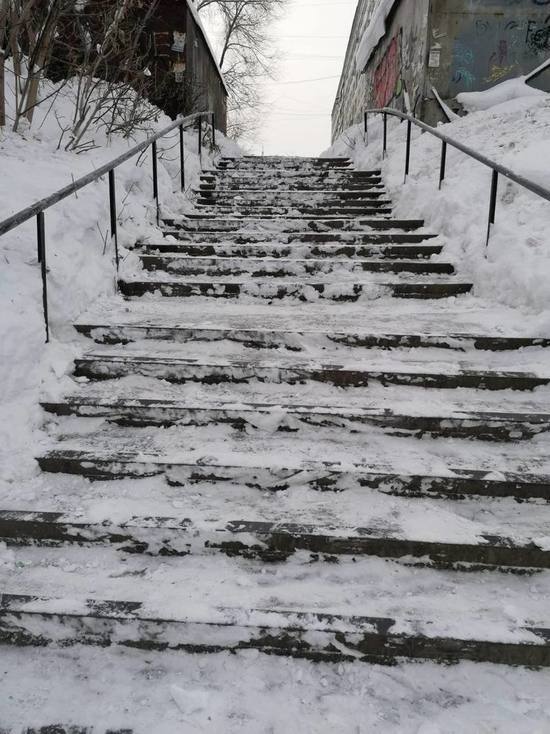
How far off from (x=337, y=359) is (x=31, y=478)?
187 cm

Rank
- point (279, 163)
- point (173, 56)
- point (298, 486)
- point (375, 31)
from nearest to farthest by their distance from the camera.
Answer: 1. point (298, 486)
2. point (279, 163)
3. point (173, 56)
4. point (375, 31)

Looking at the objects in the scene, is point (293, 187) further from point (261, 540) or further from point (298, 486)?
point (261, 540)

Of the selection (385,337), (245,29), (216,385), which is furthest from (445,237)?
(245,29)

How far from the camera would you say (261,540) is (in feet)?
7.44

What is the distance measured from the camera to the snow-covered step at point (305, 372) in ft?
10.1

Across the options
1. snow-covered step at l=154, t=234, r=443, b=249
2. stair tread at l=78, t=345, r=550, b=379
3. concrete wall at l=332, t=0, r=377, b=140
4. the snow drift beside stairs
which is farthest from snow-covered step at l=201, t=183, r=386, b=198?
concrete wall at l=332, t=0, r=377, b=140

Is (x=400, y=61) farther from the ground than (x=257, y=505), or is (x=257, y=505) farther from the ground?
(x=400, y=61)

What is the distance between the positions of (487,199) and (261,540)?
13.8 feet

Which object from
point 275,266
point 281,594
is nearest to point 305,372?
point 281,594

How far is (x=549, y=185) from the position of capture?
4.75 metres

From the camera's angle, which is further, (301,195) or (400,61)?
(400,61)

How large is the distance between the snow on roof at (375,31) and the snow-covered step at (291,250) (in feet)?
28.4

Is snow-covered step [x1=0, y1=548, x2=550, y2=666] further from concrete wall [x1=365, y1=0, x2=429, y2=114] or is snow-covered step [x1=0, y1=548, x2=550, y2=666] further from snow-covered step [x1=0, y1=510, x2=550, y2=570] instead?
concrete wall [x1=365, y1=0, x2=429, y2=114]

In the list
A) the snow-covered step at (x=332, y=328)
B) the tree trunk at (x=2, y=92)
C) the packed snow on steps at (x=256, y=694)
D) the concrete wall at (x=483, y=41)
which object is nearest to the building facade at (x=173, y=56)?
the tree trunk at (x=2, y=92)
